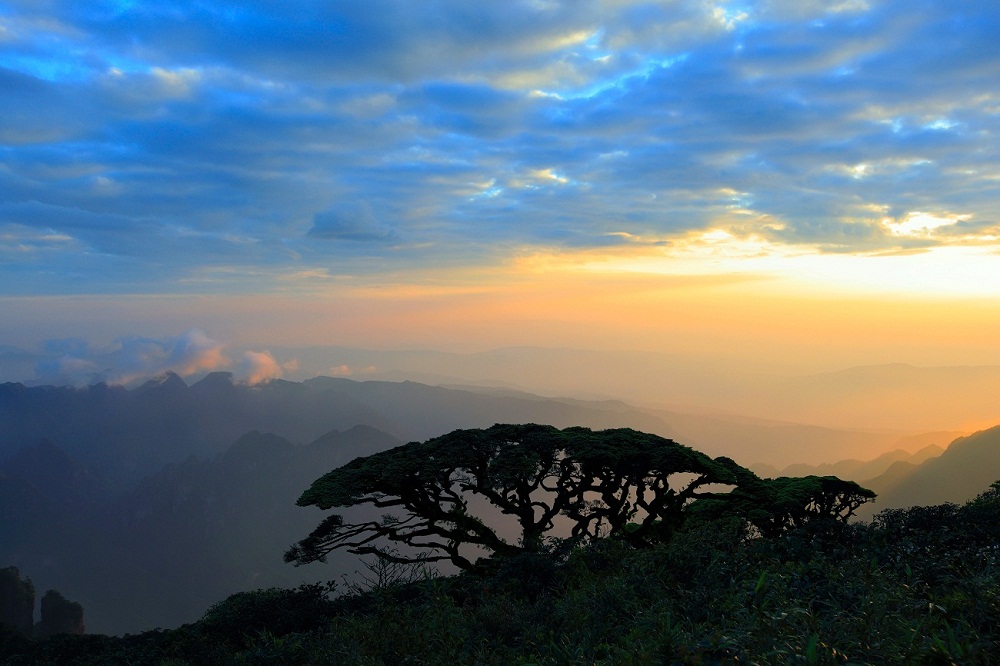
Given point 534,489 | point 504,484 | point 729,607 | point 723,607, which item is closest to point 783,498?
point 534,489

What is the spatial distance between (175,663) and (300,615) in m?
4.01

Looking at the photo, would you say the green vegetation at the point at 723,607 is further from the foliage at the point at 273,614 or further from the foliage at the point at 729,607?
the foliage at the point at 273,614

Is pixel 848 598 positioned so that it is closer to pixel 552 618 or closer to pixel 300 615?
pixel 552 618

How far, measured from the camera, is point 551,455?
27422 millimetres

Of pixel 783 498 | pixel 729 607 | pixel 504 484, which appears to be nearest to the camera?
pixel 729 607

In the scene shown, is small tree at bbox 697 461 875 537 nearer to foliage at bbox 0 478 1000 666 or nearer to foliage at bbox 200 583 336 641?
foliage at bbox 0 478 1000 666

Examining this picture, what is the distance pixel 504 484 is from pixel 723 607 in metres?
16.7

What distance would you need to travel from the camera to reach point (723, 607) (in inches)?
382

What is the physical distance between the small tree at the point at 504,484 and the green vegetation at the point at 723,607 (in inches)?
248

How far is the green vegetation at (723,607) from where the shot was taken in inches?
279

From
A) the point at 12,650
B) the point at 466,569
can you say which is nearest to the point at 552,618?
the point at 466,569

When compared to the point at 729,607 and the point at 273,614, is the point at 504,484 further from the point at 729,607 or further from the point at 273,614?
the point at 729,607

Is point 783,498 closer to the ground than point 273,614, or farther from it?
farther from it

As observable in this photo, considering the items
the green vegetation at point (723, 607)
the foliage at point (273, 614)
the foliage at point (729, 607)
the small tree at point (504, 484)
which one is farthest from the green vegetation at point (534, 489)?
the foliage at point (729, 607)
